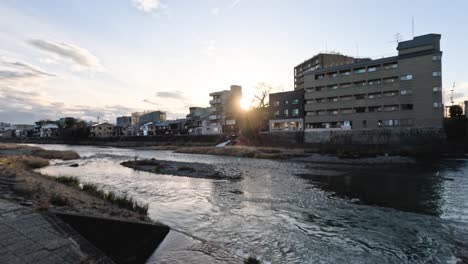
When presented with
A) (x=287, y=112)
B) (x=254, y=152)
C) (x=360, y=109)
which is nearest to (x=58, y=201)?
(x=254, y=152)

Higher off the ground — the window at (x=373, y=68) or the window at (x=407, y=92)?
the window at (x=373, y=68)

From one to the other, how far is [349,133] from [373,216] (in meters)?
47.8

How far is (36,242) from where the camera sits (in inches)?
222

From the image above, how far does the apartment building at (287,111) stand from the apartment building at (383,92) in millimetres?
3181

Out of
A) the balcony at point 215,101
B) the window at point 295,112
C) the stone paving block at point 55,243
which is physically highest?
the balcony at point 215,101

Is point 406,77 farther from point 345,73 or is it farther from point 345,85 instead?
point 345,73

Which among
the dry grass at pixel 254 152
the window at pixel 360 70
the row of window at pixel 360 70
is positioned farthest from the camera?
the window at pixel 360 70

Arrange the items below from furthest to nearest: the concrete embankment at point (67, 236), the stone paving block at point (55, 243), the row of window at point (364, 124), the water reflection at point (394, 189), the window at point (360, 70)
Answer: the window at point (360, 70) < the row of window at point (364, 124) < the water reflection at point (394, 189) < the stone paving block at point (55, 243) < the concrete embankment at point (67, 236)

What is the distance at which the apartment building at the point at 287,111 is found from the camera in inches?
2742

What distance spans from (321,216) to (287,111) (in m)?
61.7

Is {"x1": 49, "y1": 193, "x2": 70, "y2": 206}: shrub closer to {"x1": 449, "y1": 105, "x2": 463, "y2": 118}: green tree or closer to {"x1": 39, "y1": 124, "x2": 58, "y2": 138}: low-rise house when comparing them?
{"x1": 449, "y1": 105, "x2": 463, "y2": 118}: green tree

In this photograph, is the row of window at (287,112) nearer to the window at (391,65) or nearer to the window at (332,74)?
the window at (332,74)

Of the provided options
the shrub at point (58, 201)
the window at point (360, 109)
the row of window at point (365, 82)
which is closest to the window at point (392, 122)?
the window at point (360, 109)

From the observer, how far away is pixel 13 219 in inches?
252
